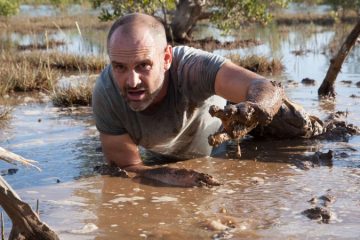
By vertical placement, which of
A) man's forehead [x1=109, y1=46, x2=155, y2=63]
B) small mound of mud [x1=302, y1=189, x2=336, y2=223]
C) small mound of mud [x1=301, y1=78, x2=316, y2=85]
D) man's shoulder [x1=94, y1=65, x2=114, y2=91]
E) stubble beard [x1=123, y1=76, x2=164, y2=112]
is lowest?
small mound of mud [x1=301, y1=78, x2=316, y2=85]

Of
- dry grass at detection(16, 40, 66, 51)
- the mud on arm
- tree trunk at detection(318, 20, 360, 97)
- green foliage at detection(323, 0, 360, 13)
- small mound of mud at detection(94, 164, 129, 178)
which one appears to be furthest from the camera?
green foliage at detection(323, 0, 360, 13)

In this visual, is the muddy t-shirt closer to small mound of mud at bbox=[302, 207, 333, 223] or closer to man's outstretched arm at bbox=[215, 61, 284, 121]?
man's outstretched arm at bbox=[215, 61, 284, 121]

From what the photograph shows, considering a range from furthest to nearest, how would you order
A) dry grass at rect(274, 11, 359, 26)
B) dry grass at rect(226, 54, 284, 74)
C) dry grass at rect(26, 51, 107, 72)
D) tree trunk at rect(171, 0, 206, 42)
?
dry grass at rect(274, 11, 359, 26) < tree trunk at rect(171, 0, 206, 42) < dry grass at rect(26, 51, 107, 72) < dry grass at rect(226, 54, 284, 74)

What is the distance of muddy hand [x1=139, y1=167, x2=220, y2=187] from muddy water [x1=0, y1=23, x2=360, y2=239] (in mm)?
80

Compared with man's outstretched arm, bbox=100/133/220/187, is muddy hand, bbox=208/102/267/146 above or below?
above

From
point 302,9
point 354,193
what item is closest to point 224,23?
point 354,193

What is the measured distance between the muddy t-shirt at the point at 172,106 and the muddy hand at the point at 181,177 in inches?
15.2

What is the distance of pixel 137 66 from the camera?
410cm

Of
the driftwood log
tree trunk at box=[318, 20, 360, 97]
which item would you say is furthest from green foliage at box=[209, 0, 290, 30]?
the driftwood log

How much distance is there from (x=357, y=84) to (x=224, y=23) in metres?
7.45

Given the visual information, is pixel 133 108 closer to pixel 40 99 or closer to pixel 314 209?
pixel 314 209

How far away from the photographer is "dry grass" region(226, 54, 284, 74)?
38.3ft

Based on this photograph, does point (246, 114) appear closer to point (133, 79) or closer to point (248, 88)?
point (248, 88)

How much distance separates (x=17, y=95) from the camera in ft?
30.4
